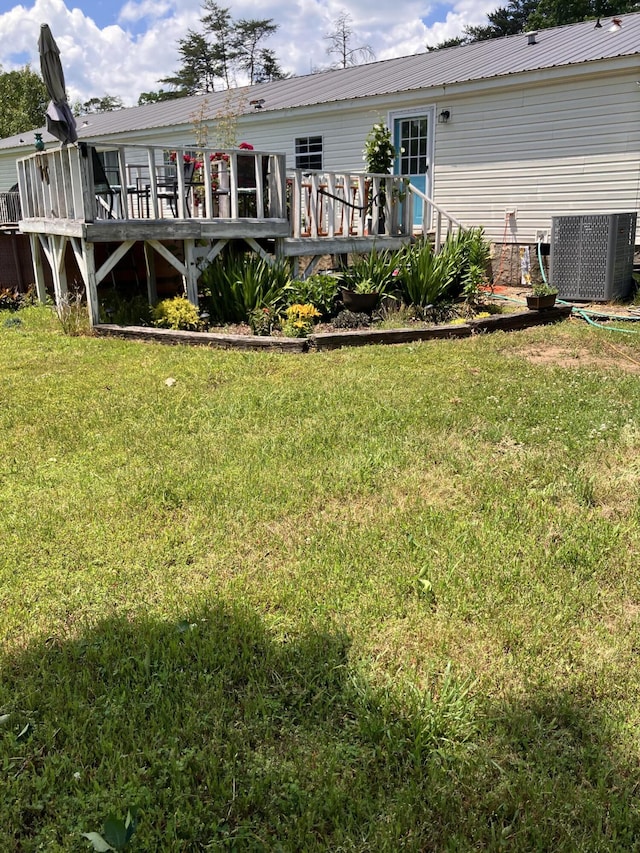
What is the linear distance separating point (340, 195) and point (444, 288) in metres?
2.38

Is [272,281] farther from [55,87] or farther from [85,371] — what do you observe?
[55,87]

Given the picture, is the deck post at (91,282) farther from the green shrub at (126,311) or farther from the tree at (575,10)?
the tree at (575,10)

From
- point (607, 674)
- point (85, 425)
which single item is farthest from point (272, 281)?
point (607, 674)

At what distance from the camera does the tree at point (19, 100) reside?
35.7m

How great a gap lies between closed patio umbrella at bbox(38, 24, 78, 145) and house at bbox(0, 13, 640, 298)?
4.76 ft

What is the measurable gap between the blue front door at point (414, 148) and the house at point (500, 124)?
20mm

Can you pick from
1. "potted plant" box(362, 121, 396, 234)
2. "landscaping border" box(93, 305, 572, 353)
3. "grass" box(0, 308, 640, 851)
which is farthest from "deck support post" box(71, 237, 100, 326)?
"potted plant" box(362, 121, 396, 234)

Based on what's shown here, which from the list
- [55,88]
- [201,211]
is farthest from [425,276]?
[55,88]

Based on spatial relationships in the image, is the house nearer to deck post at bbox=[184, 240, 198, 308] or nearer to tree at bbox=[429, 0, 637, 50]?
deck post at bbox=[184, 240, 198, 308]

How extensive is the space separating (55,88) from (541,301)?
6.42 m

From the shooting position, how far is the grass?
185 cm

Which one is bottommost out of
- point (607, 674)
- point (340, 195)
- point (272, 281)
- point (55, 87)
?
point (607, 674)

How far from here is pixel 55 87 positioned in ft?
27.0

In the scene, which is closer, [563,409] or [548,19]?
[563,409]
